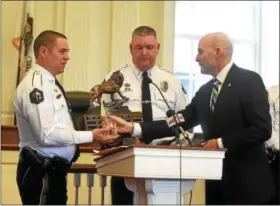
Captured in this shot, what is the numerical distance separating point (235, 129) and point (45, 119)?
1064 millimetres

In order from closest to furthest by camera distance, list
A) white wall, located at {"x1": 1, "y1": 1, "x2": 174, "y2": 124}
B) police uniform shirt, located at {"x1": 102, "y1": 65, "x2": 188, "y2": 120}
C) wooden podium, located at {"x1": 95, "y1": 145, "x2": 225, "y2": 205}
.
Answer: wooden podium, located at {"x1": 95, "y1": 145, "x2": 225, "y2": 205}
police uniform shirt, located at {"x1": 102, "y1": 65, "x2": 188, "y2": 120}
white wall, located at {"x1": 1, "y1": 1, "x2": 174, "y2": 124}

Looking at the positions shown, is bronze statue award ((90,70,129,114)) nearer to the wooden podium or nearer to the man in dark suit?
the man in dark suit

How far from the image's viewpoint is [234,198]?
3.14 meters

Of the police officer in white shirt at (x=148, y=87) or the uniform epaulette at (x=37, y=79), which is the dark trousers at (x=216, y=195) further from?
the uniform epaulette at (x=37, y=79)

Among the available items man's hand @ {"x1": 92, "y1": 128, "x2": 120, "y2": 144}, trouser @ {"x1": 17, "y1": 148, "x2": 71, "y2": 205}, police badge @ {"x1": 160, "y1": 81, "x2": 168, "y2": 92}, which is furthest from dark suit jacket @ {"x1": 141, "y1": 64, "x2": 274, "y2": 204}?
police badge @ {"x1": 160, "y1": 81, "x2": 168, "y2": 92}

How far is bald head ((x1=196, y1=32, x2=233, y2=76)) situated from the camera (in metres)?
3.41

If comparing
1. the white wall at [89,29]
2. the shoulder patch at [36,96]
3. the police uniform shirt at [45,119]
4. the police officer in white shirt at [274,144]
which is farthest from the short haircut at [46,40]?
the white wall at [89,29]

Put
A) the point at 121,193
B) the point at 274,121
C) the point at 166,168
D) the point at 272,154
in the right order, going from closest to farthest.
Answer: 1. the point at 166,168
2. the point at 121,193
3. the point at 272,154
4. the point at 274,121

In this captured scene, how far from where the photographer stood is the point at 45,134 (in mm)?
3061

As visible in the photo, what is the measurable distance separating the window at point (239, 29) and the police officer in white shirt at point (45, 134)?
449 cm

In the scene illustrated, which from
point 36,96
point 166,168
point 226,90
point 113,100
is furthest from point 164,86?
point 166,168

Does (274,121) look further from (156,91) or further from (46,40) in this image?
(46,40)

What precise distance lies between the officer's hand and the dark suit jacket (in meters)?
0.11

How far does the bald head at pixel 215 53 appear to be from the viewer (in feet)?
11.2
